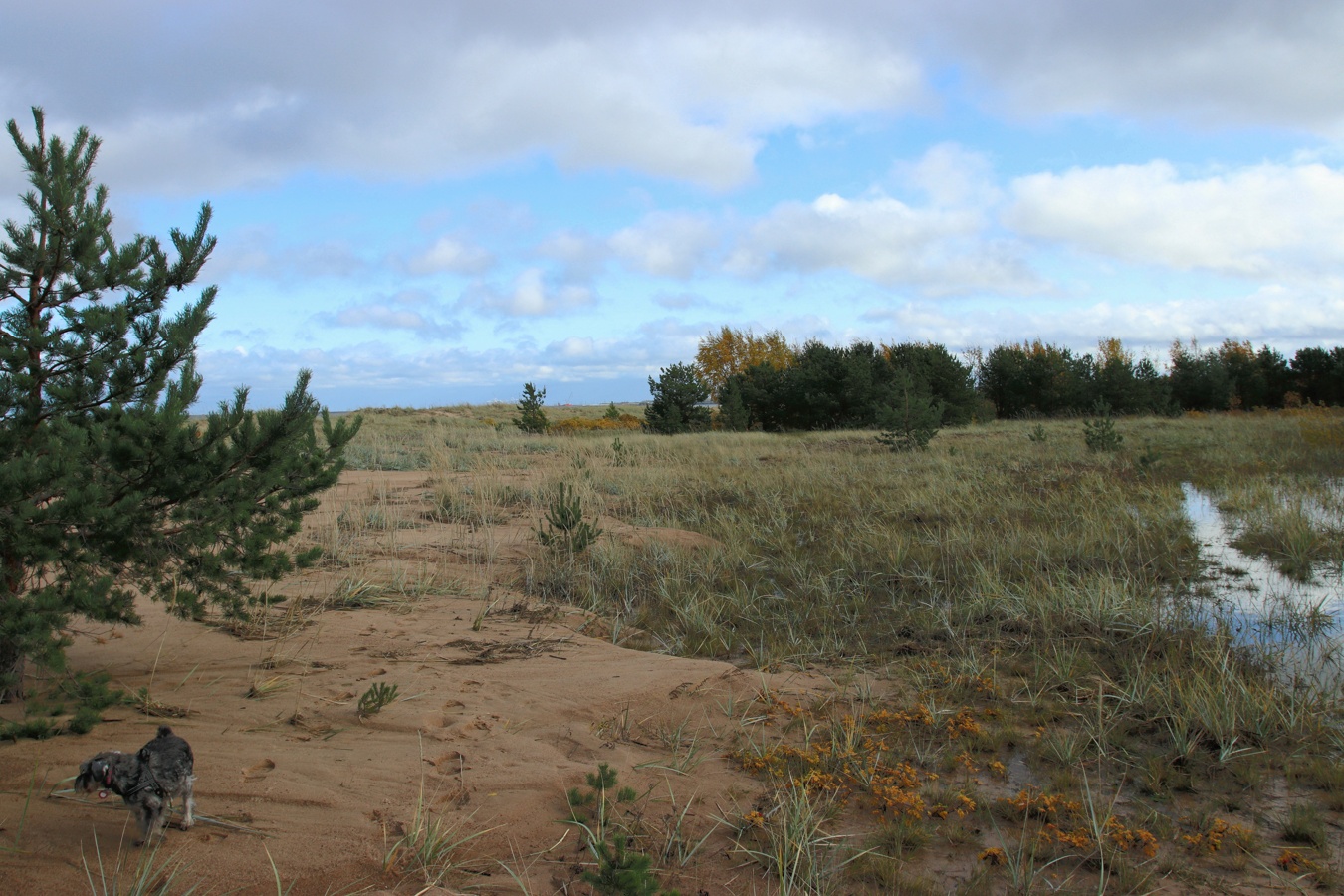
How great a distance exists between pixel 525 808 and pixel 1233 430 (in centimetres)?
Result: 2271

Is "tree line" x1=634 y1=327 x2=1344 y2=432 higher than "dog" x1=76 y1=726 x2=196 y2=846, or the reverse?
"tree line" x1=634 y1=327 x2=1344 y2=432

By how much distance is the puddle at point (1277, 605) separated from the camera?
16.0 ft

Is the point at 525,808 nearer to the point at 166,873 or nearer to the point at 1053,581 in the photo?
the point at 166,873

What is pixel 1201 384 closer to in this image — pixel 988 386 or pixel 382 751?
pixel 988 386

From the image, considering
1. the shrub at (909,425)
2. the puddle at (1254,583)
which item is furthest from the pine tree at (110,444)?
the shrub at (909,425)

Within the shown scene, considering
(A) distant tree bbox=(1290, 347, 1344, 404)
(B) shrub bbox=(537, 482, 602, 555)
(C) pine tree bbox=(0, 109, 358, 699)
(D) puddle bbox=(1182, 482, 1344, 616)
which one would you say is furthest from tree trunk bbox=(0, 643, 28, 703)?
(A) distant tree bbox=(1290, 347, 1344, 404)

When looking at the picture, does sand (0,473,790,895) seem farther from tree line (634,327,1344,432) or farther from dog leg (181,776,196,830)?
tree line (634,327,1344,432)

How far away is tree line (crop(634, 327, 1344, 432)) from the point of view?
2833 centimetres

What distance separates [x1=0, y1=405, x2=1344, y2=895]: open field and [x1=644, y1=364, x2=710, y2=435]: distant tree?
1847 centimetres

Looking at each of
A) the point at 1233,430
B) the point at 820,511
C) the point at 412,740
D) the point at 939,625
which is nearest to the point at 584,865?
the point at 412,740

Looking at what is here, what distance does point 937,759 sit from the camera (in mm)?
3629

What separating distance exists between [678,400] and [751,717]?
78.3 feet

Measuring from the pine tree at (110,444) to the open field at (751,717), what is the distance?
24.2 inches

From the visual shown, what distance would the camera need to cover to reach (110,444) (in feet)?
10.4
